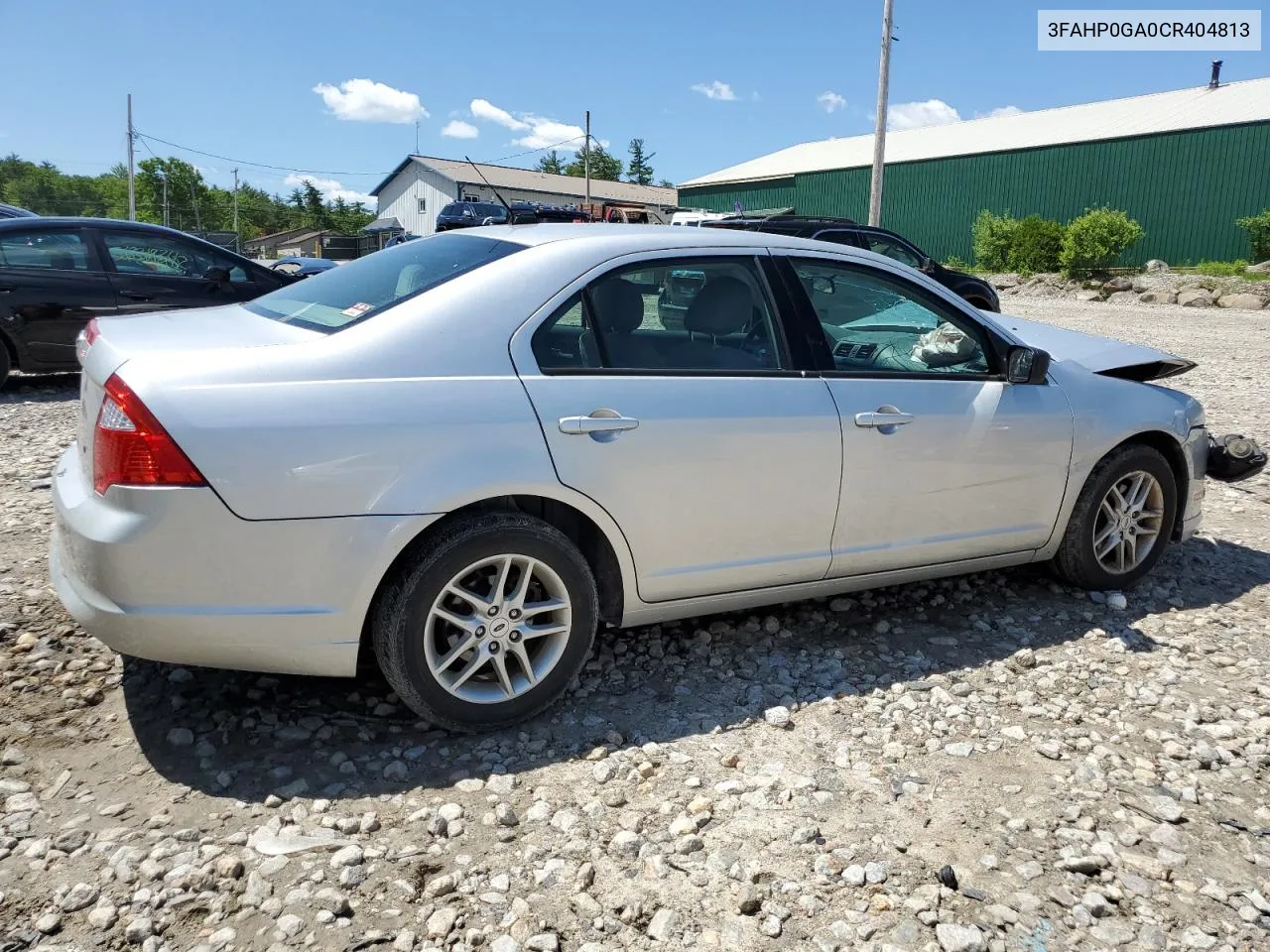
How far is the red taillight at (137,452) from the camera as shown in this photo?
8.93ft

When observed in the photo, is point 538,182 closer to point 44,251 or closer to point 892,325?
point 44,251

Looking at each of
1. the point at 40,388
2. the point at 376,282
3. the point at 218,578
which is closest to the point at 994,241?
the point at 40,388

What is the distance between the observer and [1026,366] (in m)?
4.06

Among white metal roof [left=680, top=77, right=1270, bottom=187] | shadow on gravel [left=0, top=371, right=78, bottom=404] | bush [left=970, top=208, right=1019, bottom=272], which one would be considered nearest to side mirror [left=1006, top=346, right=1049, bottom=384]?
shadow on gravel [left=0, top=371, right=78, bottom=404]

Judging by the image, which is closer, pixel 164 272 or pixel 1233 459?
pixel 1233 459

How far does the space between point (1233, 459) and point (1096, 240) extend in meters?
26.5

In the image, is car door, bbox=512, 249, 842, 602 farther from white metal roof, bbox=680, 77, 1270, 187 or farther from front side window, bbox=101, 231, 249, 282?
white metal roof, bbox=680, 77, 1270, 187

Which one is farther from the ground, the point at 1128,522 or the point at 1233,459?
the point at 1233,459

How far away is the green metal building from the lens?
29.7m

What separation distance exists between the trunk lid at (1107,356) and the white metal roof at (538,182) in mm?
53177

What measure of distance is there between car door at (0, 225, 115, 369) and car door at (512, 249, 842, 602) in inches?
286

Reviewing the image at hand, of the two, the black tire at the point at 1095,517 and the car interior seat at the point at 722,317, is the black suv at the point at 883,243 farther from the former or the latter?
the car interior seat at the point at 722,317

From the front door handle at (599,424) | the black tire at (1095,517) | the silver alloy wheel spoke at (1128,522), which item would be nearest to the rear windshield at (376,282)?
the front door handle at (599,424)

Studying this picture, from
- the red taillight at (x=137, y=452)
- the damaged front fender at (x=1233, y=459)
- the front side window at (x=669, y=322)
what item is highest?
the front side window at (x=669, y=322)
